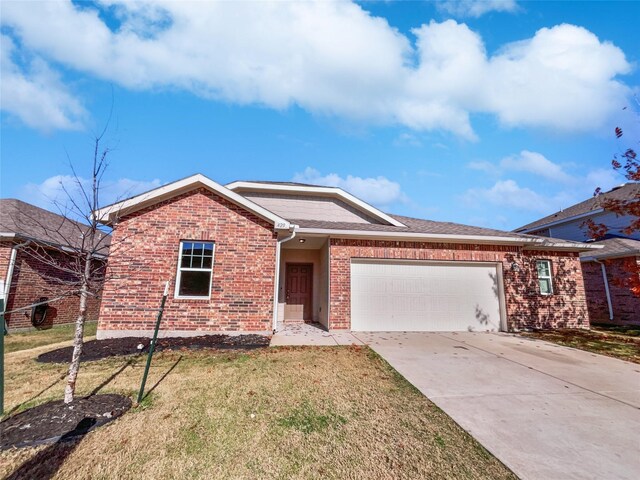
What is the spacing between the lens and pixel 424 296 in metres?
9.98

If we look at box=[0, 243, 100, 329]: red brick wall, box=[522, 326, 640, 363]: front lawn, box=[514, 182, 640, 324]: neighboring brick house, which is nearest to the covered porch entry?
box=[0, 243, 100, 329]: red brick wall

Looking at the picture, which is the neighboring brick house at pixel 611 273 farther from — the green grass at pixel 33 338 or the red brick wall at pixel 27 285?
the red brick wall at pixel 27 285

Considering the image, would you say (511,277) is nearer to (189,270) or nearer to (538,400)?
(538,400)

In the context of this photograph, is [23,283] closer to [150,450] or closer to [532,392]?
[150,450]

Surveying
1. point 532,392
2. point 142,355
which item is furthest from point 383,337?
point 142,355

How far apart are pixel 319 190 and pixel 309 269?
11.5 ft

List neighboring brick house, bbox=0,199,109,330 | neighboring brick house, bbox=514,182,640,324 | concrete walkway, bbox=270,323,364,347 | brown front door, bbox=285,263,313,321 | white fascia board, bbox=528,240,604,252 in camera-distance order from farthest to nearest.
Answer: neighboring brick house, bbox=514,182,640,324 → brown front door, bbox=285,263,313,321 → white fascia board, bbox=528,240,604,252 → neighboring brick house, bbox=0,199,109,330 → concrete walkway, bbox=270,323,364,347

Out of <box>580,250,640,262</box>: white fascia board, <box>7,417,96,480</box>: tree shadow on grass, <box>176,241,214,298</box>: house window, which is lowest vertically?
<box>7,417,96,480</box>: tree shadow on grass

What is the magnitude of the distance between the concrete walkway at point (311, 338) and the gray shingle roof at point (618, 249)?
41.9 feet

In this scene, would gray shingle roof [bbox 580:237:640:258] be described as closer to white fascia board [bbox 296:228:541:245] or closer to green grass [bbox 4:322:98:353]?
white fascia board [bbox 296:228:541:245]

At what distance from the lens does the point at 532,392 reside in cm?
446

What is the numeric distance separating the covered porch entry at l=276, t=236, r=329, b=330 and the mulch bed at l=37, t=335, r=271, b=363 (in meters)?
3.97

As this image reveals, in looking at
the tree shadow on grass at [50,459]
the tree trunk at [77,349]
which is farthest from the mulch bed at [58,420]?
the tree trunk at [77,349]

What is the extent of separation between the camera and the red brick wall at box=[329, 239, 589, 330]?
949cm
